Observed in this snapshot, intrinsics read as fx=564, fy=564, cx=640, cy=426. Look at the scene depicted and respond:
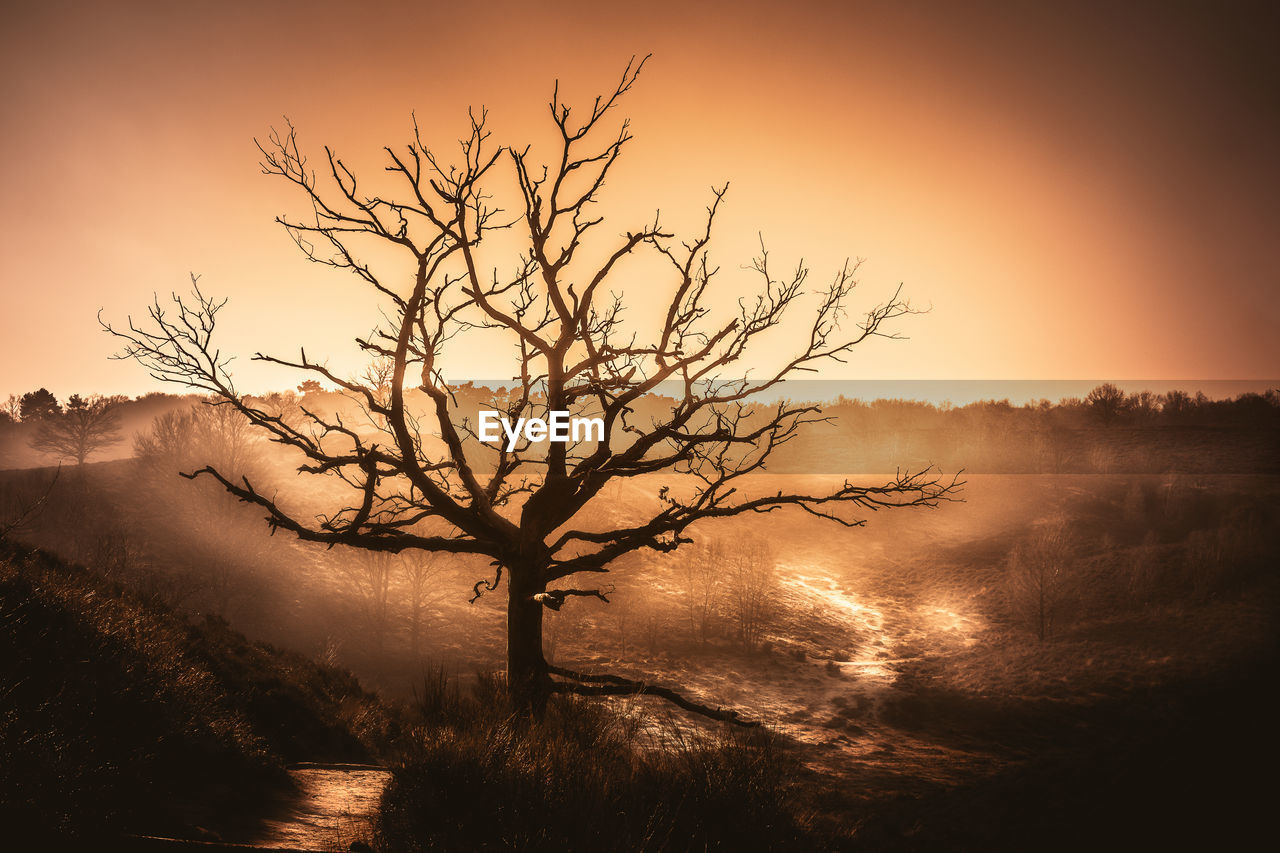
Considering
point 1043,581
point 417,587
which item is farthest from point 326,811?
point 1043,581

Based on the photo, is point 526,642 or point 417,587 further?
point 417,587

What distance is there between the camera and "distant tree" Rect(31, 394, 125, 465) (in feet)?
188

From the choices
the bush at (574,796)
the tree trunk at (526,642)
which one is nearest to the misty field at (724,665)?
the bush at (574,796)

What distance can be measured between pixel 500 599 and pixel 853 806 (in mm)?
30466

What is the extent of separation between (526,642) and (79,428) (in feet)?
244

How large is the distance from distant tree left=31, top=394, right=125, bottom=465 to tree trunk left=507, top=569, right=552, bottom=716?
6920cm

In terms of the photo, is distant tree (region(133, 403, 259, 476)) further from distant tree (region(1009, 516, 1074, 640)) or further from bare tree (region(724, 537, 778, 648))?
distant tree (region(1009, 516, 1074, 640))

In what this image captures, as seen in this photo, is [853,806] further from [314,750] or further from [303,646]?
[303,646]

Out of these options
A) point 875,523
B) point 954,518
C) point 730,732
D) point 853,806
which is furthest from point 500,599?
point 954,518

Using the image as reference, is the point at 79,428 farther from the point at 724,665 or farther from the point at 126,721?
the point at 126,721

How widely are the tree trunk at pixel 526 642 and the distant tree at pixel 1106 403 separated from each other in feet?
308

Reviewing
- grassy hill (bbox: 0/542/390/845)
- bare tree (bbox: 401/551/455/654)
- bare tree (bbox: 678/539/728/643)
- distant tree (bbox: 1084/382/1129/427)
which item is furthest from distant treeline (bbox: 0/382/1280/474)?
grassy hill (bbox: 0/542/390/845)

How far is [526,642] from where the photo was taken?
8.21m

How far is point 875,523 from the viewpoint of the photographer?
6431cm
